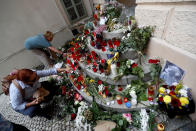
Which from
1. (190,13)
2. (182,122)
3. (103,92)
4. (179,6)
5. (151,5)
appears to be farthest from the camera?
(103,92)

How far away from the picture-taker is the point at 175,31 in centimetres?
158

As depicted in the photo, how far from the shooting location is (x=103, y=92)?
7.36 ft

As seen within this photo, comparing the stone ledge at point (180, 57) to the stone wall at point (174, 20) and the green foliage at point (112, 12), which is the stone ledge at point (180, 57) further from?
the green foliage at point (112, 12)

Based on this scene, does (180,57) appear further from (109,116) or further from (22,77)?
(22,77)

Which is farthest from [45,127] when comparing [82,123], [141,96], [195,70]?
[195,70]

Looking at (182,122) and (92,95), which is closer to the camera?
(182,122)

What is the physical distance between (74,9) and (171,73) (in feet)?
19.7

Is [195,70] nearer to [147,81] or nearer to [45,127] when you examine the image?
[147,81]

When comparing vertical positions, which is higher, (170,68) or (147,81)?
(170,68)

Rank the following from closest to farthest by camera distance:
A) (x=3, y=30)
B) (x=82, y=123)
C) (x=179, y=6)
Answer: (x=179, y=6) → (x=82, y=123) → (x=3, y=30)

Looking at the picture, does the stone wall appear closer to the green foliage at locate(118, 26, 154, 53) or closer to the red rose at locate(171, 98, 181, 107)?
the green foliage at locate(118, 26, 154, 53)

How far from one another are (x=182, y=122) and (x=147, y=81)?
918 millimetres

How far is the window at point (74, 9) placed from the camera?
5.39m

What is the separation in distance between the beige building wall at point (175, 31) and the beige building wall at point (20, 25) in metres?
4.66
